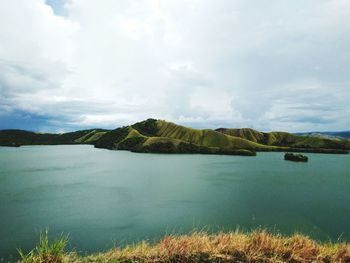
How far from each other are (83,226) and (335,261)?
23583mm

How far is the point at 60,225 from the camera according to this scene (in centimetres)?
2969

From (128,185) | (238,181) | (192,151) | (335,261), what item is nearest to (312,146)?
(192,151)

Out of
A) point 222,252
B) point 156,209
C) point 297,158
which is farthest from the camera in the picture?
point 297,158

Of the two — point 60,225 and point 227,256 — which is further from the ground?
point 227,256

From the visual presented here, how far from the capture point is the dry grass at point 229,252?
9859 mm

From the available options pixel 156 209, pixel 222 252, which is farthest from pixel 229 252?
pixel 156 209

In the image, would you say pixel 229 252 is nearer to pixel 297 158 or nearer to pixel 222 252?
pixel 222 252

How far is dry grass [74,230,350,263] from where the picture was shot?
9.86 m

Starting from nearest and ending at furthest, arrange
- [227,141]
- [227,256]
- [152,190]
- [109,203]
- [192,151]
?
[227,256]
[109,203]
[152,190]
[192,151]
[227,141]

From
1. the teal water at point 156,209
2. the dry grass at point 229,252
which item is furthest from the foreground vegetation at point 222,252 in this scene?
the teal water at point 156,209

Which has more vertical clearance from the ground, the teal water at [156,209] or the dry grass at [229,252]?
the dry grass at [229,252]

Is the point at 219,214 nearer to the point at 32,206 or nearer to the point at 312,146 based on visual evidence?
the point at 32,206

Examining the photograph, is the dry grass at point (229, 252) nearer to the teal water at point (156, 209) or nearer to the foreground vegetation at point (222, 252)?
the foreground vegetation at point (222, 252)

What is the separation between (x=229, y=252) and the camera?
33.7 feet
